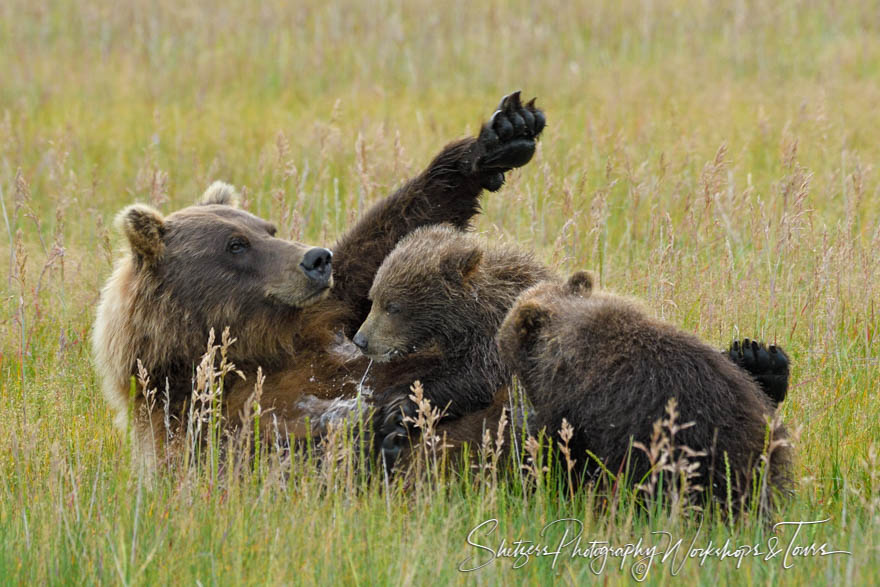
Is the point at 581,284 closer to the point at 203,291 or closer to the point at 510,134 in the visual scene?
the point at 510,134

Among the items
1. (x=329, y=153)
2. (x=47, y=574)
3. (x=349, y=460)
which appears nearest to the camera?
(x=47, y=574)

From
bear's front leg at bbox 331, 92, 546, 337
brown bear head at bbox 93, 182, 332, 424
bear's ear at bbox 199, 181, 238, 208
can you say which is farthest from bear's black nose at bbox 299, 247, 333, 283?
bear's ear at bbox 199, 181, 238, 208

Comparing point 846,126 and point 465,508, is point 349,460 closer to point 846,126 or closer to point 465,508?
point 465,508

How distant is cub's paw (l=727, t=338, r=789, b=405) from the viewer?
185 inches

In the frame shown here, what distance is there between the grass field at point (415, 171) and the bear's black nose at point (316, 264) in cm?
104

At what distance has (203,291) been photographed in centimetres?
542

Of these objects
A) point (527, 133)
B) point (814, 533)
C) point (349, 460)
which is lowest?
point (814, 533)

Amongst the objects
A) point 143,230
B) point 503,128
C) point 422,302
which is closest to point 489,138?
point 503,128

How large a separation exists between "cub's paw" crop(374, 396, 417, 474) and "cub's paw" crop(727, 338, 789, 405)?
144 centimetres

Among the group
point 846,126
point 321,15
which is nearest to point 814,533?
point 846,126

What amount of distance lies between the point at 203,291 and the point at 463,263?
130cm

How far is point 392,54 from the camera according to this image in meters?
14.9

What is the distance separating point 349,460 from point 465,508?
20.1 inches

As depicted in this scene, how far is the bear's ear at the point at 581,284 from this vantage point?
15.6ft
